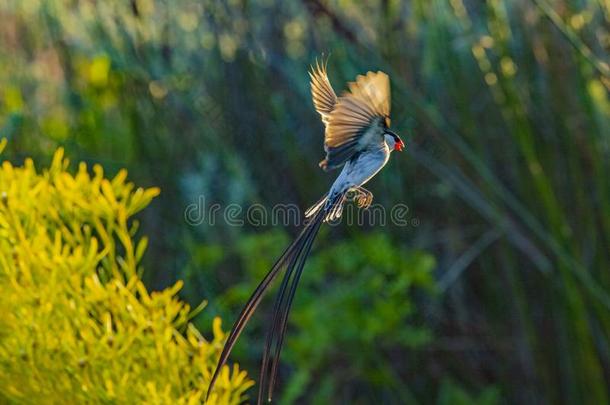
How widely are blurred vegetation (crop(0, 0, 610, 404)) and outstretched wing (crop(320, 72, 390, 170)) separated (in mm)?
589

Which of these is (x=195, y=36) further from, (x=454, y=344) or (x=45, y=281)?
(x=45, y=281)

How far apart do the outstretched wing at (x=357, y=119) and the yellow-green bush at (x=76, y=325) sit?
0.95 ft

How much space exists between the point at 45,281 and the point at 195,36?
4.01ft

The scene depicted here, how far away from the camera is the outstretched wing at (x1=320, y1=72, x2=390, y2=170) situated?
953 millimetres

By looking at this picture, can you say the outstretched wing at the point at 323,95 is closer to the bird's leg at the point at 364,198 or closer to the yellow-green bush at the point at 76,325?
the bird's leg at the point at 364,198

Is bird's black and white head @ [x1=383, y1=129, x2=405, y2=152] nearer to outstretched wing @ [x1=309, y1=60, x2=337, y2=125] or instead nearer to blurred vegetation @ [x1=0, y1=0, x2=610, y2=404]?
outstretched wing @ [x1=309, y1=60, x2=337, y2=125]

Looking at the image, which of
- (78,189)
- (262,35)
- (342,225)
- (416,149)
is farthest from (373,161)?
(262,35)

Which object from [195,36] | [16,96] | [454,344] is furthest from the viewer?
[195,36]

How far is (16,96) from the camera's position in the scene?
2131 millimetres

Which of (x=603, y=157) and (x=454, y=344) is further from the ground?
(x=603, y=157)

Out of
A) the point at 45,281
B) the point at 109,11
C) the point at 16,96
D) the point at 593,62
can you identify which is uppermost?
the point at 109,11

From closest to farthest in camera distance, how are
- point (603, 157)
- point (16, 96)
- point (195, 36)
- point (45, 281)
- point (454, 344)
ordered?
point (45, 281) → point (603, 157) → point (454, 344) → point (16, 96) → point (195, 36)

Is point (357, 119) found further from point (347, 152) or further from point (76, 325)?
point (76, 325)

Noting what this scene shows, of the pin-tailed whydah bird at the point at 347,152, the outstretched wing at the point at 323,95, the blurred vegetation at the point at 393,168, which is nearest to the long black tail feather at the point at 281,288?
the pin-tailed whydah bird at the point at 347,152
